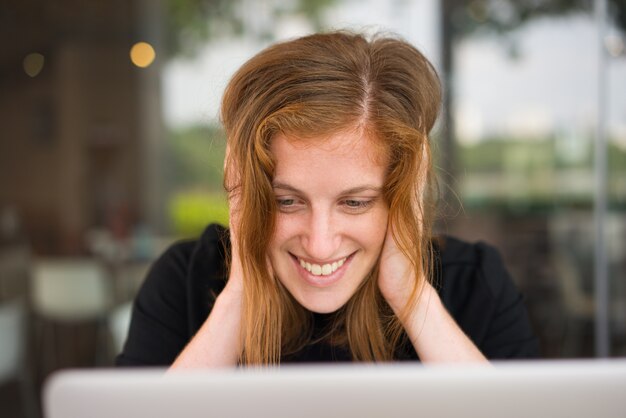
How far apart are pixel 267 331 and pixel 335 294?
5.1 inches

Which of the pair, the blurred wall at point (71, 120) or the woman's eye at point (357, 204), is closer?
the woman's eye at point (357, 204)

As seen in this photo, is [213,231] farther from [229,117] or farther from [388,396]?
[388,396]

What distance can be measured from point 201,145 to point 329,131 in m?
4.33

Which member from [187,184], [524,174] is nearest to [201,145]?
[187,184]

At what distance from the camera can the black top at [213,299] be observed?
4.03 ft

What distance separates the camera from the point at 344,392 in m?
0.62

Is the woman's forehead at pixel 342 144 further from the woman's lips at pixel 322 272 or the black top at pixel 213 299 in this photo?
the black top at pixel 213 299

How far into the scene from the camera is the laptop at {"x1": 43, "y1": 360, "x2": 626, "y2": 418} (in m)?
0.62

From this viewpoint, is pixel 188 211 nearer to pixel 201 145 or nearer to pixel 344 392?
pixel 201 145

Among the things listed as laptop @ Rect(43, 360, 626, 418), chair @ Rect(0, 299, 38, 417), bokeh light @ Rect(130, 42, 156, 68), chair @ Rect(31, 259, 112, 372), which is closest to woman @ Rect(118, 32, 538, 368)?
laptop @ Rect(43, 360, 626, 418)

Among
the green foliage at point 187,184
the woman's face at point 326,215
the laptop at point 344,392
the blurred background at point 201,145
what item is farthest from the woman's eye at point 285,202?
the green foliage at point 187,184

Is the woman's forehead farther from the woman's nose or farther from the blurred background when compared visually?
the blurred background

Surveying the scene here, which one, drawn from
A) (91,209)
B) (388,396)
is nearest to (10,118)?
(91,209)

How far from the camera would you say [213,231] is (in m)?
1.32
